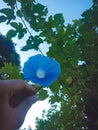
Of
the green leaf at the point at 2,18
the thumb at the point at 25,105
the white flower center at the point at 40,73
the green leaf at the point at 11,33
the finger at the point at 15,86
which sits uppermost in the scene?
the green leaf at the point at 2,18

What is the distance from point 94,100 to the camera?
94.2 inches

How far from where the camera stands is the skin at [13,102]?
91 centimetres

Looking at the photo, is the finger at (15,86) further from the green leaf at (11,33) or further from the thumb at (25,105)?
the green leaf at (11,33)

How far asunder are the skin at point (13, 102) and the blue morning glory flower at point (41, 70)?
18cm

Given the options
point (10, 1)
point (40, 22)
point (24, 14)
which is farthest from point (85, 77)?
point (10, 1)

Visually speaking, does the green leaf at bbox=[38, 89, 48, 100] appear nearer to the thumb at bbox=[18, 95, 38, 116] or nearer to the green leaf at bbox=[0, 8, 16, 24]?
the green leaf at bbox=[0, 8, 16, 24]

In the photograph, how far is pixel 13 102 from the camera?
98cm

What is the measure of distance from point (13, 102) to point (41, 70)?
310 millimetres

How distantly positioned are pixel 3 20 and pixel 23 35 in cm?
23

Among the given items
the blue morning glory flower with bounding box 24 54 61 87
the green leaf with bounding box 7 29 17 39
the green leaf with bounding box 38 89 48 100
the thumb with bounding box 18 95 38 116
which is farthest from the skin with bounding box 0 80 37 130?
the green leaf with bounding box 7 29 17 39

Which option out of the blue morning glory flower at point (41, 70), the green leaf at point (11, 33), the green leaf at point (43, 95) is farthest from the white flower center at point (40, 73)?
the green leaf at point (11, 33)

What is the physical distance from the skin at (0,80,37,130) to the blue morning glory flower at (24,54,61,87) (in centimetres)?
18

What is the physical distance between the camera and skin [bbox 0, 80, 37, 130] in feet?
2.99

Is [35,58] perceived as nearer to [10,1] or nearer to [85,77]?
[10,1]
